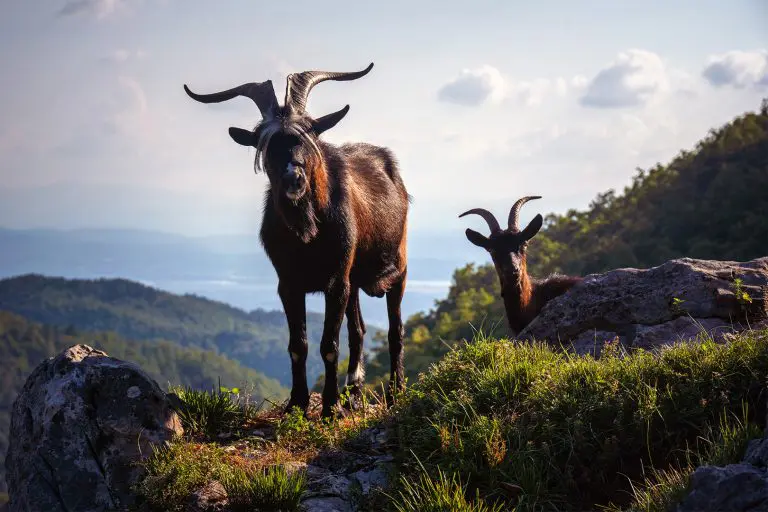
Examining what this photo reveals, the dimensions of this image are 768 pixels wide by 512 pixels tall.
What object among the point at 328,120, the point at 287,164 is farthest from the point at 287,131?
the point at 328,120

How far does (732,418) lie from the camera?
5.95m

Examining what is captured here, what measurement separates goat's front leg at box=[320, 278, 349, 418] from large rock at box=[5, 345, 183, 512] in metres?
1.77

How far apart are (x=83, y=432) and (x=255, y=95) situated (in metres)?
3.89

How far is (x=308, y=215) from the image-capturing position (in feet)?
26.7

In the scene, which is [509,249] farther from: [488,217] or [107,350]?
[107,350]

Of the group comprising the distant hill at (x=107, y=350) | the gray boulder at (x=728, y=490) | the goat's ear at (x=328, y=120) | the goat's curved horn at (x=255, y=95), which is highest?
the goat's curved horn at (x=255, y=95)

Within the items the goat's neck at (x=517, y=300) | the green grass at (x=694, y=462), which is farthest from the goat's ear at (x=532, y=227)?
the green grass at (x=694, y=462)

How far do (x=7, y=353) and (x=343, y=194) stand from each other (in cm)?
16575

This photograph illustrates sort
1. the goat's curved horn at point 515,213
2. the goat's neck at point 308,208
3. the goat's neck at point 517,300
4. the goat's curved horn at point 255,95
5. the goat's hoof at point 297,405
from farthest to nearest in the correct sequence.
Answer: the goat's curved horn at point 515,213 < the goat's neck at point 517,300 < the goat's hoof at point 297,405 < the goat's curved horn at point 255,95 < the goat's neck at point 308,208

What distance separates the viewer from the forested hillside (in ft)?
73.6

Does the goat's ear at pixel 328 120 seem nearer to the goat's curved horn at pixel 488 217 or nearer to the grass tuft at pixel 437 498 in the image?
the grass tuft at pixel 437 498

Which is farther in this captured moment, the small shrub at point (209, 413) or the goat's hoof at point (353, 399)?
the goat's hoof at point (353, 399)

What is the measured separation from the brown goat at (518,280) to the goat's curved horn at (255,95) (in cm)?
429

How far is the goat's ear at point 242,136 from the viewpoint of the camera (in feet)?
26.9
